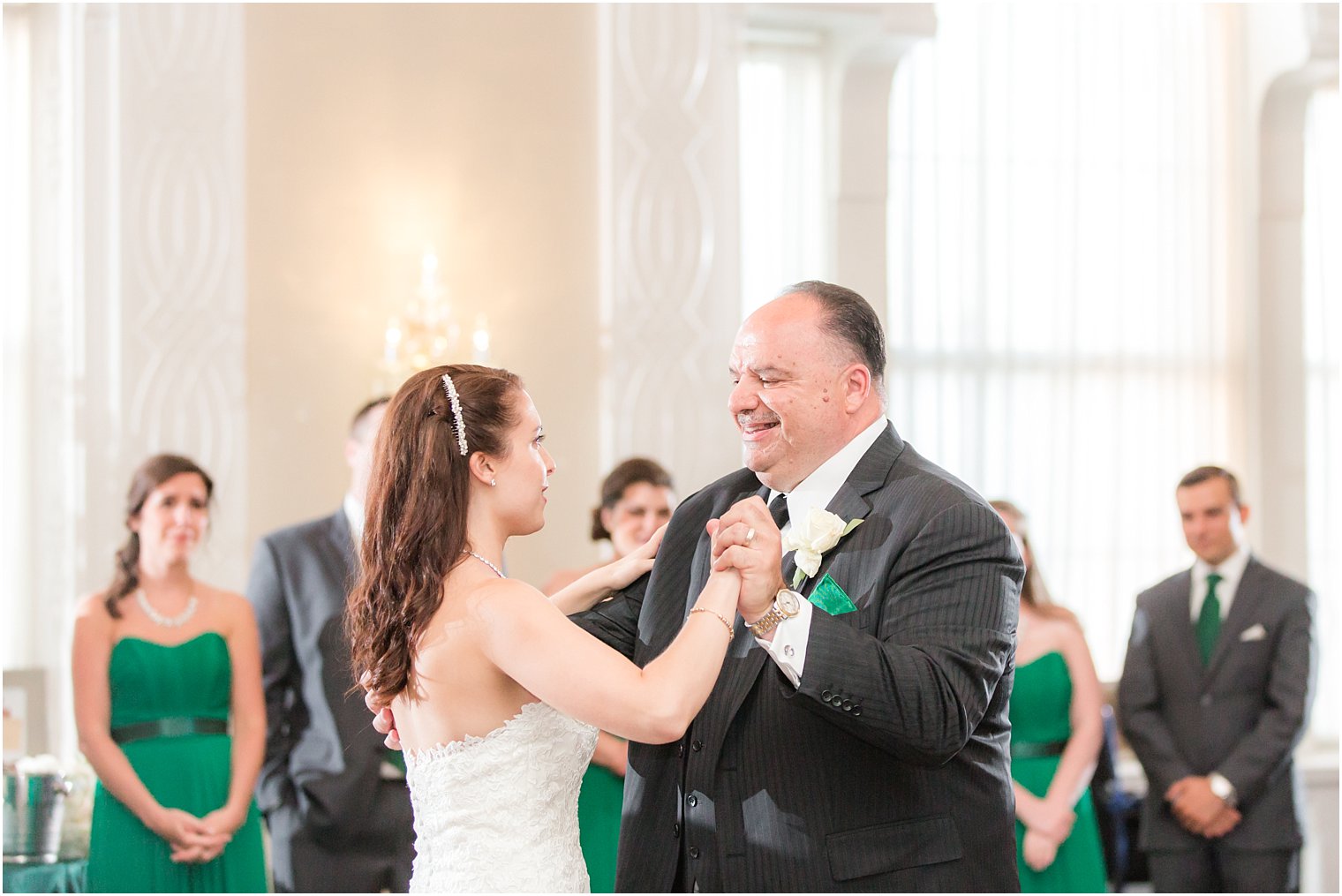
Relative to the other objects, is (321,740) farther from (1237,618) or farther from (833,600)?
(1237,618)

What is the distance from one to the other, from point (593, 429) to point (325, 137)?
1803 mm

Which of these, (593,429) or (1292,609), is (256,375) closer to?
(593,429)

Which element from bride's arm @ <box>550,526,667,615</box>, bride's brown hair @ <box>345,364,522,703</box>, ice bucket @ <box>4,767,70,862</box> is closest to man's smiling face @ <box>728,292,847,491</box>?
bride's arm @ <box>550,526,667,615</box>

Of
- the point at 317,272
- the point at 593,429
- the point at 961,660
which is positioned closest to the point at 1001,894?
the point at 961,660

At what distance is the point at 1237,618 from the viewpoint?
5234 millimetres

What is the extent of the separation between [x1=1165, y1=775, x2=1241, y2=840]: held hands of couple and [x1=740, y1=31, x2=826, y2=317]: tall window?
3.14 metres

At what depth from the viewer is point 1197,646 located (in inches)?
208

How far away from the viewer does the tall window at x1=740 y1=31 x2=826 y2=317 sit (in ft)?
23.4

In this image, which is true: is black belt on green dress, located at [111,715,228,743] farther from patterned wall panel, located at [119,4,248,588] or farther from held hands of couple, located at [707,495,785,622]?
held hands of couple, located at [707,495,785,622]

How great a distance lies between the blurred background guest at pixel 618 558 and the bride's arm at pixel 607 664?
227cm

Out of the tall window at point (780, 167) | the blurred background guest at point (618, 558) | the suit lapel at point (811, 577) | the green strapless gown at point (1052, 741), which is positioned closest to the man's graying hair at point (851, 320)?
the suit lapel at point (811, 577)

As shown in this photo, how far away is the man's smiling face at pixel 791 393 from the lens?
2666 millimetres

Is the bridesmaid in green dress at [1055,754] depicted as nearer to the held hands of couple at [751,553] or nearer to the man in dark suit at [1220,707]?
the man in dark suit at [1220,707]

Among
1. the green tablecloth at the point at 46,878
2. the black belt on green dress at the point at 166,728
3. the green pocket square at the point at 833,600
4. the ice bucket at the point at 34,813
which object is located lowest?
the green tablecloth at the point at 46,878
